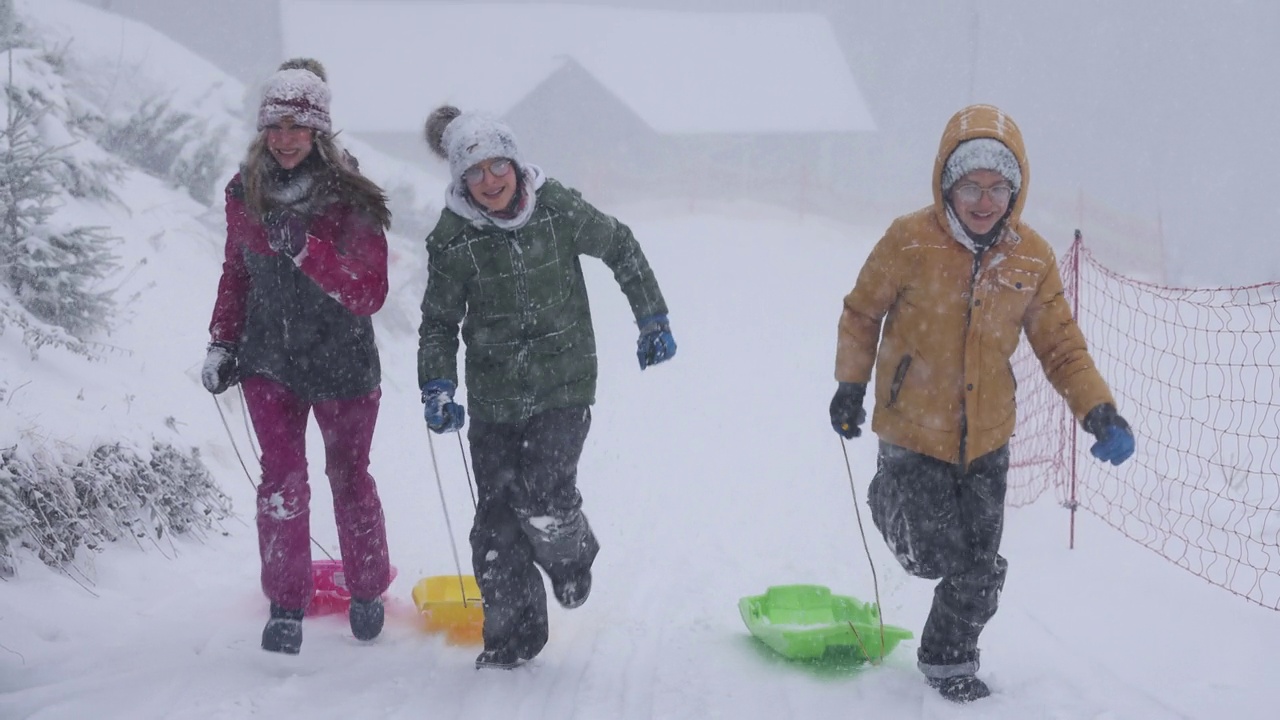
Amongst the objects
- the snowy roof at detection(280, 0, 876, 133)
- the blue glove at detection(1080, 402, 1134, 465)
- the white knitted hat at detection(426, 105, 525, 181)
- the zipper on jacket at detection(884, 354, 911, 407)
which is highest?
the snowy roof at detection(280, 0, 876, 133)

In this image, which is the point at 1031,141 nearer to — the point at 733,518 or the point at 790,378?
the point at 790,378

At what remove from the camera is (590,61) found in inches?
1345

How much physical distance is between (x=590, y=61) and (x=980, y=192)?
32.4 meters

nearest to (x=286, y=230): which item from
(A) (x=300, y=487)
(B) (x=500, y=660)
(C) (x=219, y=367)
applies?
(C) (x=219, y=367)

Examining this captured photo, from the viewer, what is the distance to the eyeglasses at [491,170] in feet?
11.4

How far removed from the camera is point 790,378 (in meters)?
13.1

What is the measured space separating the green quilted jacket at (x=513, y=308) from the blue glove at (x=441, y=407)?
4 centimetres

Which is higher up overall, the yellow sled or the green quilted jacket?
the green quilted jacket

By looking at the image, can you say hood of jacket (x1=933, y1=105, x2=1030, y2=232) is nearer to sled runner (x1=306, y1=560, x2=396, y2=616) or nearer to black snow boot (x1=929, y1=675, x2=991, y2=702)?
black snow boot (x1=929, y1=675, x2=991, y2=702)

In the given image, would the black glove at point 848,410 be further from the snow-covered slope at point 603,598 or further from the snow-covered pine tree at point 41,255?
the snow-covered pine tree at point 41,255

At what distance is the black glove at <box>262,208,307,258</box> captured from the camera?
3441 millimetres

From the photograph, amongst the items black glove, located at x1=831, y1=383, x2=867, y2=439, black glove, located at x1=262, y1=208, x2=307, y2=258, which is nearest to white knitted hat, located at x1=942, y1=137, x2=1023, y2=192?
black glove, located at x1=831, y1=383, x2=867, y2=439

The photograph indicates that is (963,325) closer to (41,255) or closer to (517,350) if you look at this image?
(517,350)

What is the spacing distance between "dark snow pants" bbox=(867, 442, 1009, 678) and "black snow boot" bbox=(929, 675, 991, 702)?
0.08ft
